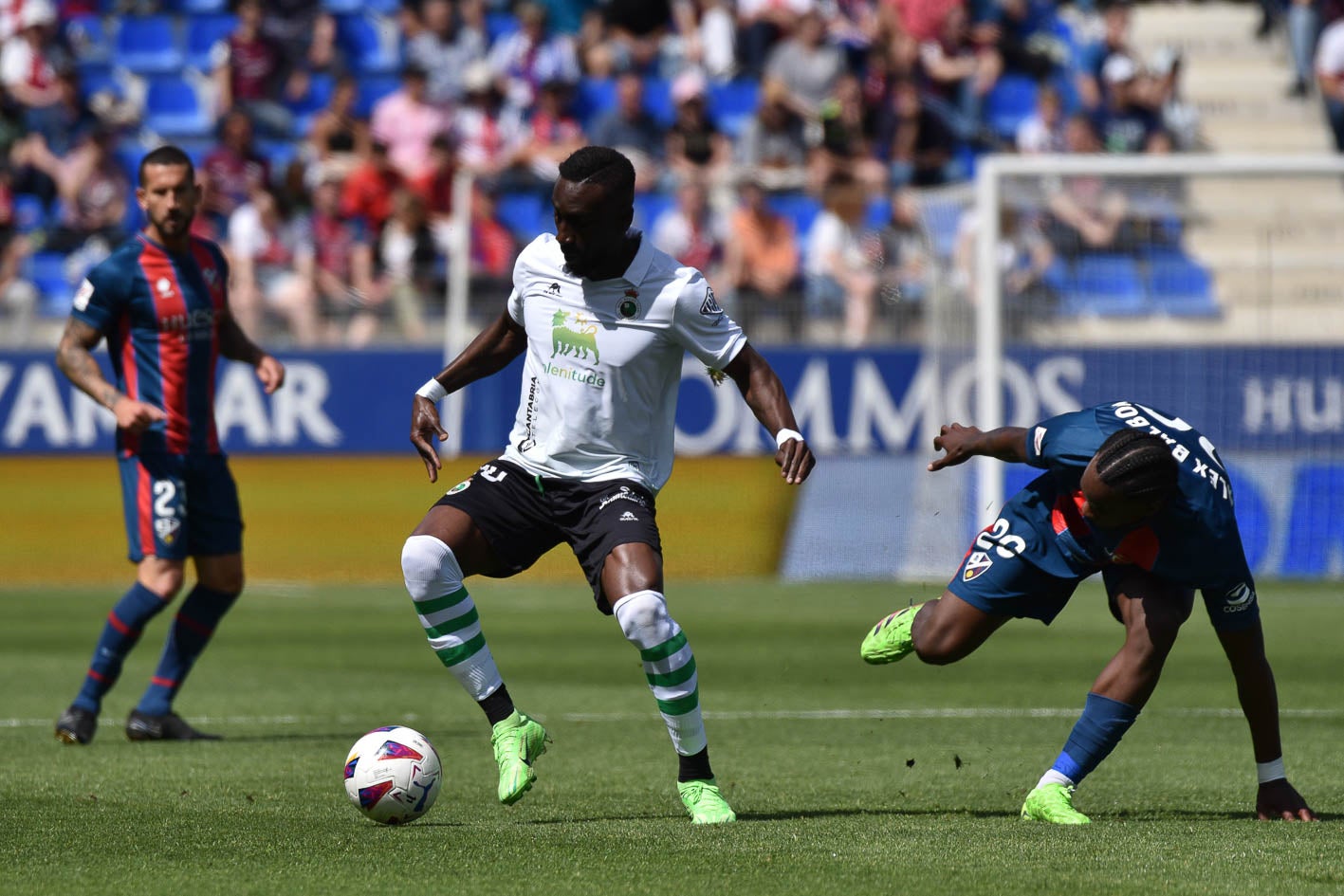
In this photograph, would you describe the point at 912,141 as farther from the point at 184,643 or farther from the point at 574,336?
the point at 574,336

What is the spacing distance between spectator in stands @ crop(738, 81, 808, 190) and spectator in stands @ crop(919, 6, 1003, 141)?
1.56 m

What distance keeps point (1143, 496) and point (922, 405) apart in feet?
39.3

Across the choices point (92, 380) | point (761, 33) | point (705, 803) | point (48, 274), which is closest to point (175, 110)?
point (48, 274)

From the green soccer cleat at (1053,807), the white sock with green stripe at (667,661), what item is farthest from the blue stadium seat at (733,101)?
the green soccer cleat at (1053,807)

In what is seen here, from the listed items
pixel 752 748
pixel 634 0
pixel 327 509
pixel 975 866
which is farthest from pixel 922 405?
pixel 975 866

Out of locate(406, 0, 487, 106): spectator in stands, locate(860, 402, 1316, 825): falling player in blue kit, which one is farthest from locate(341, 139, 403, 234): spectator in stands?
locate(860, 402, 1316, 825): falling player in blue kit

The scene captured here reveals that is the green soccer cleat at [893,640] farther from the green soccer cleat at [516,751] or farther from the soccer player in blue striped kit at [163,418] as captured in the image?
the soccer player in blue striped kit at [163,418]

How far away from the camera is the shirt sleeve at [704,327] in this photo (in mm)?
6711

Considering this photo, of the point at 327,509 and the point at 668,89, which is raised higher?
the point at 668,89

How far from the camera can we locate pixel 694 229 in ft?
62.8

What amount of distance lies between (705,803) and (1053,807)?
113cm

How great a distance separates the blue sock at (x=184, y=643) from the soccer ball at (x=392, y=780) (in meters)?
2.77

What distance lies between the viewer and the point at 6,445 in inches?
741

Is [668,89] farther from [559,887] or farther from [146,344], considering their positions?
[559,887]
